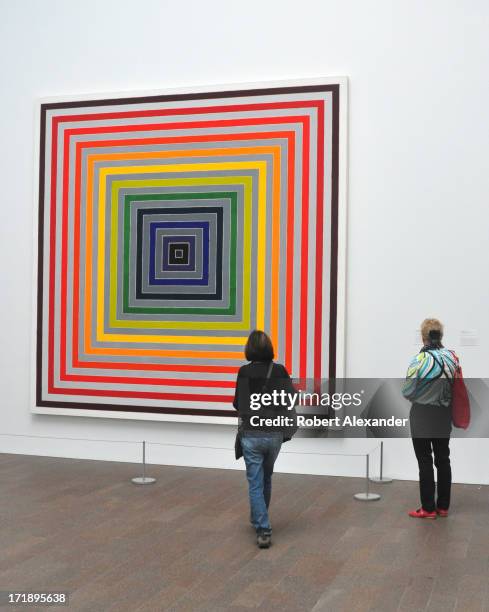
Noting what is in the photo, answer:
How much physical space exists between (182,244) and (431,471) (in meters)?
3.68

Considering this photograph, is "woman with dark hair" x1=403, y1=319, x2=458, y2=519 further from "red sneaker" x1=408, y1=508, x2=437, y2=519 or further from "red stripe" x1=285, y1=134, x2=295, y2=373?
"red stripe" x1=285, y1=134, x2=295, y2=373

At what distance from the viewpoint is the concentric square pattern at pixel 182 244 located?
28.1ft

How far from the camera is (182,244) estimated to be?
8.95 metres

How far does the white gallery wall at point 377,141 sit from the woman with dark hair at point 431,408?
1.55 metres

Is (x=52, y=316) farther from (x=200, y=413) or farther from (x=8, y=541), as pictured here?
(x=8, y=541)

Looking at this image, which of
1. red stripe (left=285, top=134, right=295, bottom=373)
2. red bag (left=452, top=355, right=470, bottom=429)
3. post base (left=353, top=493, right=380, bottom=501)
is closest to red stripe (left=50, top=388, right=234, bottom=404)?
red stripe (left=285, top=134, right=295, bottom=373)

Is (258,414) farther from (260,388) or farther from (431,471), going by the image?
(431,471)

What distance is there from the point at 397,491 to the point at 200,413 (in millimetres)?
2232

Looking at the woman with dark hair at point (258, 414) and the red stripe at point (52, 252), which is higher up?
the red stripe at point (52, 252)

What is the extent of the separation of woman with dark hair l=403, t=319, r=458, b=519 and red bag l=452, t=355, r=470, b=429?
34 mm

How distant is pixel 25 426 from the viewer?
957 cm

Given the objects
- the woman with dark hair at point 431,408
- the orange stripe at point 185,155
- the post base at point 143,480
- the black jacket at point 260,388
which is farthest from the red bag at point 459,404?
the post base at point 143,480

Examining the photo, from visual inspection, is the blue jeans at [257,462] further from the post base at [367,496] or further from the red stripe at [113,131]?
the red stripe at [113,131]

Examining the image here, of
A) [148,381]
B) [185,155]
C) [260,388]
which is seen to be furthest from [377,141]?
[260,388]
